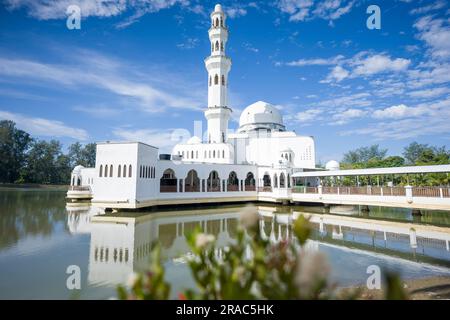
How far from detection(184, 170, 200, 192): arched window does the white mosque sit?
0.09m

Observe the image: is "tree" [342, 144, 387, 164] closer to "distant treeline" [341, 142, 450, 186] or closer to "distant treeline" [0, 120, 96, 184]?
"distant treeline" [341, 142, 450, 186]

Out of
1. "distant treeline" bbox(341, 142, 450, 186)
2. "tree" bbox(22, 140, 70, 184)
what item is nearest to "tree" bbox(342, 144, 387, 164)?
"distant treeline" bbox(341, 142, 450, 186)

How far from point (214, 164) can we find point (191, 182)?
2727mm

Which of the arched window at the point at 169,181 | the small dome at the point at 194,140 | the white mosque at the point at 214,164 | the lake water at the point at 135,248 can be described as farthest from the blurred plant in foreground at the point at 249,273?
the small dome at the point at 194,140

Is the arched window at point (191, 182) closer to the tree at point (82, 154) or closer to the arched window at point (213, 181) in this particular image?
the arched window at point (213, 181)

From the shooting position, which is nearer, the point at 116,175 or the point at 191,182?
the point at 116,175

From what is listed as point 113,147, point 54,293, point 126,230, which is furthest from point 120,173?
point 54,293

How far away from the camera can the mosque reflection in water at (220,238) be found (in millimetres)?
7406

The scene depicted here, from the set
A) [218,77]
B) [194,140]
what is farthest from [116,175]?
[218,77]

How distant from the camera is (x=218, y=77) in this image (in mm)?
27062

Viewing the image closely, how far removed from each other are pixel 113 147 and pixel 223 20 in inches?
764

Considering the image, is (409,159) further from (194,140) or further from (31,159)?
(31,159)

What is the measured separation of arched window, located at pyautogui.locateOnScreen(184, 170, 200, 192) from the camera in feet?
69.2

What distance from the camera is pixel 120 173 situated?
1680cm
